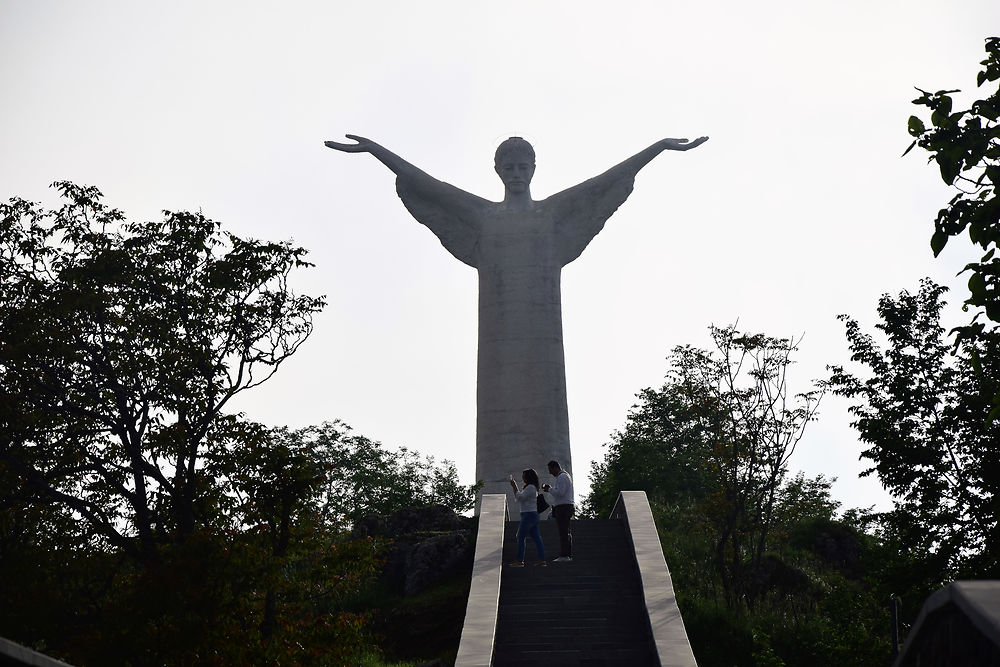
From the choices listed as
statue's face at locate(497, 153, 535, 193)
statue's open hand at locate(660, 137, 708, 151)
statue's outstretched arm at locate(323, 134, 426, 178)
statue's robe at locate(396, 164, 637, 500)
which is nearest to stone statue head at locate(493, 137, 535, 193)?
statue's face at locate(497, 153, 535, 193)

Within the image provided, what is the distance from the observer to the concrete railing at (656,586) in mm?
13352

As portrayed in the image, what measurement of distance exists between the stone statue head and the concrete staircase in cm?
1308

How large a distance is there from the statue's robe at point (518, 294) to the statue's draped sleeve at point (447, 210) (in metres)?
0.03

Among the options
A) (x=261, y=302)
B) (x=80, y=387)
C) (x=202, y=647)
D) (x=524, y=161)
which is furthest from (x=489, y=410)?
(x=202, y=647)

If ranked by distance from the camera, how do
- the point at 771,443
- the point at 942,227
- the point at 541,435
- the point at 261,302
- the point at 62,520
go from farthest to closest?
the point at 541,435, the point at 771,443, the point at 261,302, the point at 62,520, the point at 942,227

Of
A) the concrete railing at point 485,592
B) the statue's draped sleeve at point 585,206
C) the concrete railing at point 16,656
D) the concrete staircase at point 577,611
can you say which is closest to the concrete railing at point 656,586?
the concrete staircase at point 577,611

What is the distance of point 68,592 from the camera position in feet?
48.0

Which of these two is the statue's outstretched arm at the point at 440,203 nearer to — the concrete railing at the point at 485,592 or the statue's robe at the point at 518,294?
the statue's robe at the point at 518,294

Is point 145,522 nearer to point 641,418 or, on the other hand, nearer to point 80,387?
point 80,387

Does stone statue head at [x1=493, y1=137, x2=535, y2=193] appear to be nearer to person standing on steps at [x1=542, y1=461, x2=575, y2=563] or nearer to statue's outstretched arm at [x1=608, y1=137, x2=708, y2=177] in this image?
statue's outstretched arm at [x1=608, y1=137, x2=708, y2=177]

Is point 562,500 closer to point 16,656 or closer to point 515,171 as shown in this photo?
point 16,656

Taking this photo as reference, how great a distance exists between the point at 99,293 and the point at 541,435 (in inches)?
497

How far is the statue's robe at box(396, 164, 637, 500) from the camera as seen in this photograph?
2694 cm

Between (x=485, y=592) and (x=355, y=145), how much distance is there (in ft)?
54.6
